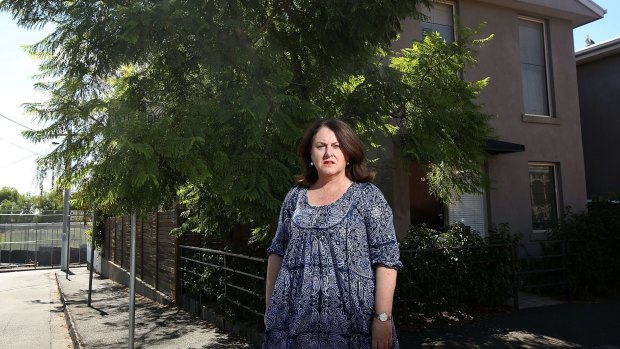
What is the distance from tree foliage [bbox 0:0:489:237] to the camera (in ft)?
13.3

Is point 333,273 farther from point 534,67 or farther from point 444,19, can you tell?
point 534,67

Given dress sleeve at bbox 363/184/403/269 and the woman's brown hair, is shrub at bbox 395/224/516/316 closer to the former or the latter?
the woman's brown hair

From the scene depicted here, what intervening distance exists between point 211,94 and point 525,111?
360 inches

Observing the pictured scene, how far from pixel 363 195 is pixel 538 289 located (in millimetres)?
8311

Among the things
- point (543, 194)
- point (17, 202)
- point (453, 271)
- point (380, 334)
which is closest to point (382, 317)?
point (380, 334)

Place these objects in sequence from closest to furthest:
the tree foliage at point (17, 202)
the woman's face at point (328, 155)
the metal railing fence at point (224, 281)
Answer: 1. the woman's face at point (328, 155)
2. the metal railing fence at point (224, 281)
3. the tree foliage at point (17, 202)

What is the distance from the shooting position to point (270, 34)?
5.32 m

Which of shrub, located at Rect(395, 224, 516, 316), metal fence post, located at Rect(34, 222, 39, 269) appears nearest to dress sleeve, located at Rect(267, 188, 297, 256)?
shrub, located at Rect(395, 224, 516, 316)

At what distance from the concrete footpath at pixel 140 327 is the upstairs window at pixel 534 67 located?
8.75 metres

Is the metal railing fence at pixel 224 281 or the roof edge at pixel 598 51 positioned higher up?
the roof edge at pixel 598 51

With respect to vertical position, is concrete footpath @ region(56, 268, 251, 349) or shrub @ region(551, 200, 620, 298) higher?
shrub @ region(551, 200, 620, 298)

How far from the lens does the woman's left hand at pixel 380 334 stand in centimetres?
233

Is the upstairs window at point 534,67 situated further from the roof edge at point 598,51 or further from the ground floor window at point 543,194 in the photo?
the roof edge at point 598,51

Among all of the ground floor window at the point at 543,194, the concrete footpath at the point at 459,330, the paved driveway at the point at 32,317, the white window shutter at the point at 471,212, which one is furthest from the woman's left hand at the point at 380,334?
the ground floor window at the point at 543,194
